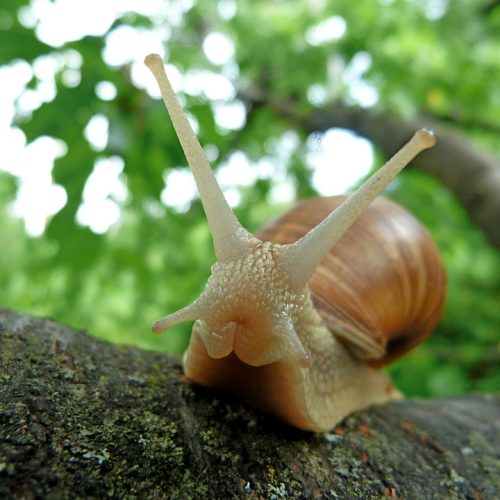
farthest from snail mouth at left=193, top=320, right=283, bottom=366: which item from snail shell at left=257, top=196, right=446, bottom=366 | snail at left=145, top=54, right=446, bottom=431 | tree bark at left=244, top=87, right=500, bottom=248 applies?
tree bark at left=244, top=87, right=500, bottom=248

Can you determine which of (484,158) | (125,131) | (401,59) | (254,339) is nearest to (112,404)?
(254,339)

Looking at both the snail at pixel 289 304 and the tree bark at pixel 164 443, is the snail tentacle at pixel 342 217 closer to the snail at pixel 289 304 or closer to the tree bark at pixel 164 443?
the snail at pixel 289 304

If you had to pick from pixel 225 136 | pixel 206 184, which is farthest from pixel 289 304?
pixel 225 136

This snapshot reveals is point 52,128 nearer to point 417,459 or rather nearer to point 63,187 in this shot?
point 63,187

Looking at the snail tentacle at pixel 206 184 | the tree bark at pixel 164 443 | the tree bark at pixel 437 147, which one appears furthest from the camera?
the tree bark at pixel 437 147

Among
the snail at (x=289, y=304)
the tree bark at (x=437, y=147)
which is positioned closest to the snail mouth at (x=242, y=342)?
the snail at (x=289, y=304)

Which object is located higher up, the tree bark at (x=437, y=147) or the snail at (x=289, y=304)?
the snail at (x=289, y=304)
